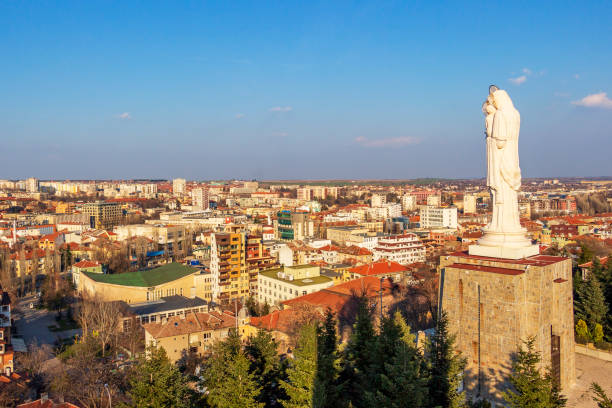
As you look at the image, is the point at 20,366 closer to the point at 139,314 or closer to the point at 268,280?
the point at 139,314

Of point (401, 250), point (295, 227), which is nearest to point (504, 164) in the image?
point (401, 250)

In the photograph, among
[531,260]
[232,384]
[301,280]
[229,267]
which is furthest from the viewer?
[229,267]

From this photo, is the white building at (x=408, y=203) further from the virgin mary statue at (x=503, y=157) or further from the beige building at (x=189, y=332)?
the virgin mary statue at (x=503, y=157)

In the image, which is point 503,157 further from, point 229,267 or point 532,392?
point 229,267

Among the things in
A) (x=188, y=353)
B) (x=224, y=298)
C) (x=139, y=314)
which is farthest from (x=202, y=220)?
(x=188, y=353)

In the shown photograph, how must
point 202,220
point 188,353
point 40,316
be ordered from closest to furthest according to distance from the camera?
point 188,353
point 40,316
point 202,220

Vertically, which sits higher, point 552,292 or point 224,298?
point 552,292
